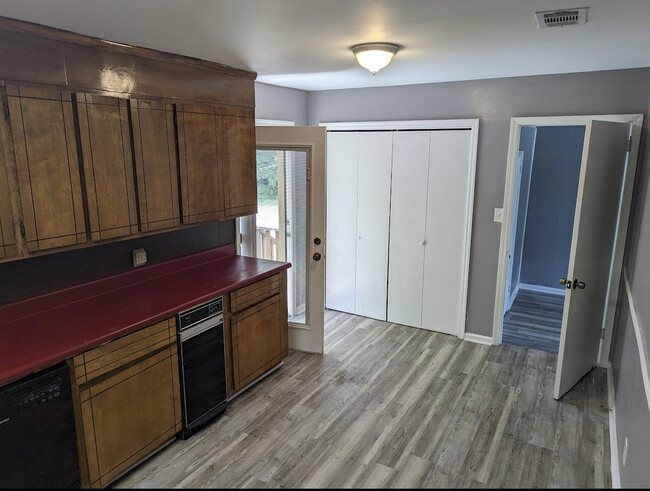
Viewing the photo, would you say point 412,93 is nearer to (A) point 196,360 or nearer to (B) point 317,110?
(B) point 317,110

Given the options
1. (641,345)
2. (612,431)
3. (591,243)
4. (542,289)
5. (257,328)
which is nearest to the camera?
(641,345)

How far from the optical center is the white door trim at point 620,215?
331cm

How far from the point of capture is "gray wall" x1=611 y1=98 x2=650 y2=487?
175 centimetres

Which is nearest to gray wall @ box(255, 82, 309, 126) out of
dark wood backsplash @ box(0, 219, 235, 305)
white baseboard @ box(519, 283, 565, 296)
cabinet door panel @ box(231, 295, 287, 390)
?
dark wood backsplash @ box(0, 219, 235, 305)

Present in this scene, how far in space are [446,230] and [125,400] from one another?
3.04m

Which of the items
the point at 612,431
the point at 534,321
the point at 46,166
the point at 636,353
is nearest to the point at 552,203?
the point at 534,321

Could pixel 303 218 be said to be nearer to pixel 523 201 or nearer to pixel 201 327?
pixel 201 327

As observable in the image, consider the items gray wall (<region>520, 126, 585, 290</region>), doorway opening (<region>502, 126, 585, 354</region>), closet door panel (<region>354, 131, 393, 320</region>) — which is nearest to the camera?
closet door panel (<region>354, 131, 393, 320</region>)

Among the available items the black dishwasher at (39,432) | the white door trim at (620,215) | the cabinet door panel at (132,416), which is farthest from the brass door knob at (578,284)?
the black dishwasher at (39,432)

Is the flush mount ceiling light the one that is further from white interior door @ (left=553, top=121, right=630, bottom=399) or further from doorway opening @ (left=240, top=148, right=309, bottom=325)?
white interior door @ (left=553, top=121, right=630, bottom=399)

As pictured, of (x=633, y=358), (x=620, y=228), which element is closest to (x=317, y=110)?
(x=620, y=228)

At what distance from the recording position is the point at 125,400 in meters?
2.29

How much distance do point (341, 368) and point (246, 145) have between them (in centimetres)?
196

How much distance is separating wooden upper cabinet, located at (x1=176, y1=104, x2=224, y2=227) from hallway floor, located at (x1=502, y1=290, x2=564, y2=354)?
9.99 feet
